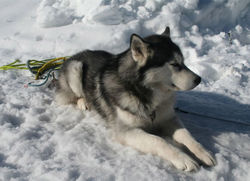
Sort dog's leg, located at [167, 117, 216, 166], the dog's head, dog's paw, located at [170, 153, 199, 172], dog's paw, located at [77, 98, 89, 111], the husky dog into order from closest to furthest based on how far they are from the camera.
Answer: dog's paw, located at [170, 153, 199, 172] < dog's leg, located at [167, 117, 216, 166] < the husky dog < the dog's head < dog's paw, located at [77, 98, 89, 111]

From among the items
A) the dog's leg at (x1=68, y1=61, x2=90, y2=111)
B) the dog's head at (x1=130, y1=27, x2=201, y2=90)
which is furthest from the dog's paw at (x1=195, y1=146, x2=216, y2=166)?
the dog's leg at (x1=68, y1=61, x2=90, y2=111)

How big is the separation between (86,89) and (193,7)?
16.5ft

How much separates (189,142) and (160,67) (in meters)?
0.76

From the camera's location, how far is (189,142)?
2.19 metres

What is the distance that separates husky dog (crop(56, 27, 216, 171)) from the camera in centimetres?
215

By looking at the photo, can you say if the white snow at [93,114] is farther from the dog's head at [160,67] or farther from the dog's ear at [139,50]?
the dog's ear at [139,50]

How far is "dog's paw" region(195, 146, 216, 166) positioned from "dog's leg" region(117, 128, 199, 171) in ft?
0.37

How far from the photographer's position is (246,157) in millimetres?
2143

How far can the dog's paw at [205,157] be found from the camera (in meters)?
1.98

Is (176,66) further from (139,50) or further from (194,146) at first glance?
(194,146)

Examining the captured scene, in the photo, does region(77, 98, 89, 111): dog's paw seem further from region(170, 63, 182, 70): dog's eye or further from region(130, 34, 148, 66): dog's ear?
region(170, 63, 182, 70): dog's eye

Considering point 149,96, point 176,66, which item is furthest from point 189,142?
point 176,66

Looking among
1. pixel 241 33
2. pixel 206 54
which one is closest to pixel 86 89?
pixel 206 54

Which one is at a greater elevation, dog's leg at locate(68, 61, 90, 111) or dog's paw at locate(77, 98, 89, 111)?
dog's leg at locate(68, 61, 90, 111)
